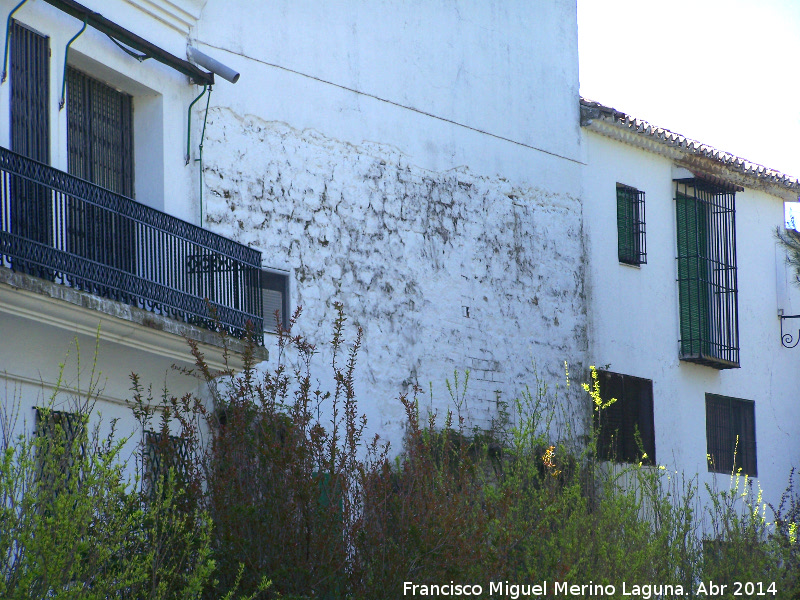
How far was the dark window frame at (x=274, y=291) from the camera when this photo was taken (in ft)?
41.0

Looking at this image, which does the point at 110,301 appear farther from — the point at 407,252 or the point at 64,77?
the point at 407,252

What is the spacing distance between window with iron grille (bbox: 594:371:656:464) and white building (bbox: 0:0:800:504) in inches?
4.6

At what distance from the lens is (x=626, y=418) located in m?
16.5

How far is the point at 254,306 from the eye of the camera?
1127cm

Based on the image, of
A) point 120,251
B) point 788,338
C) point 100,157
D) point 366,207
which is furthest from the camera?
point 788,338

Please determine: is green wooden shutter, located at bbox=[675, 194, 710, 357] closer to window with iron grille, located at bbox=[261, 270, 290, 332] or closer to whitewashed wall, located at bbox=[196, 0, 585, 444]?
whitewashed wall, located at bbox=[196, 0, 585, 444]

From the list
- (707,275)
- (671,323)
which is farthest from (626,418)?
(707,275)

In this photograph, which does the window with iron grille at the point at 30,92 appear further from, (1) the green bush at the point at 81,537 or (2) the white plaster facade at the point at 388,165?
(1) the green bush at the point at 81,537

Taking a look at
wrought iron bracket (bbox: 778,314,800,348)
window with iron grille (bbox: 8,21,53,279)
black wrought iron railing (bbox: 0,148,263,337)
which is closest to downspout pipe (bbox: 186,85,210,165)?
black wrought iron railing (bbox: 0,148,263,337)

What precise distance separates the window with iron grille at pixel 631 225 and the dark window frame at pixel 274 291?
5972 mm

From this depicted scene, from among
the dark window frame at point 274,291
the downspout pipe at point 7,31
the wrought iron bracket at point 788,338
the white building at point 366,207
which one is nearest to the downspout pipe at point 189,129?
the white building at point 366,207

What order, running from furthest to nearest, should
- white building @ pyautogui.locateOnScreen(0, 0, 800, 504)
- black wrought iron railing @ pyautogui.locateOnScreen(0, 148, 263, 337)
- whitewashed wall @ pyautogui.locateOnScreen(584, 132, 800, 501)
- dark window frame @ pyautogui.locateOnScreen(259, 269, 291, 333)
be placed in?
whitewashed wall @ pyautogui.locateOnScreen(584, 132, 800, 501) → dark window frame @ pyautogui.locateOnScreen(259, 269, 291, 333) → white building @ pyautogui.locateOnScreen(0, 0, 800, 504) → black wrought iron railing @ pyautogui.locateOnScreen(0, 148, 263, 337)

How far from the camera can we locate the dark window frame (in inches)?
492

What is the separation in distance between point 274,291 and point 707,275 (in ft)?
25.6
